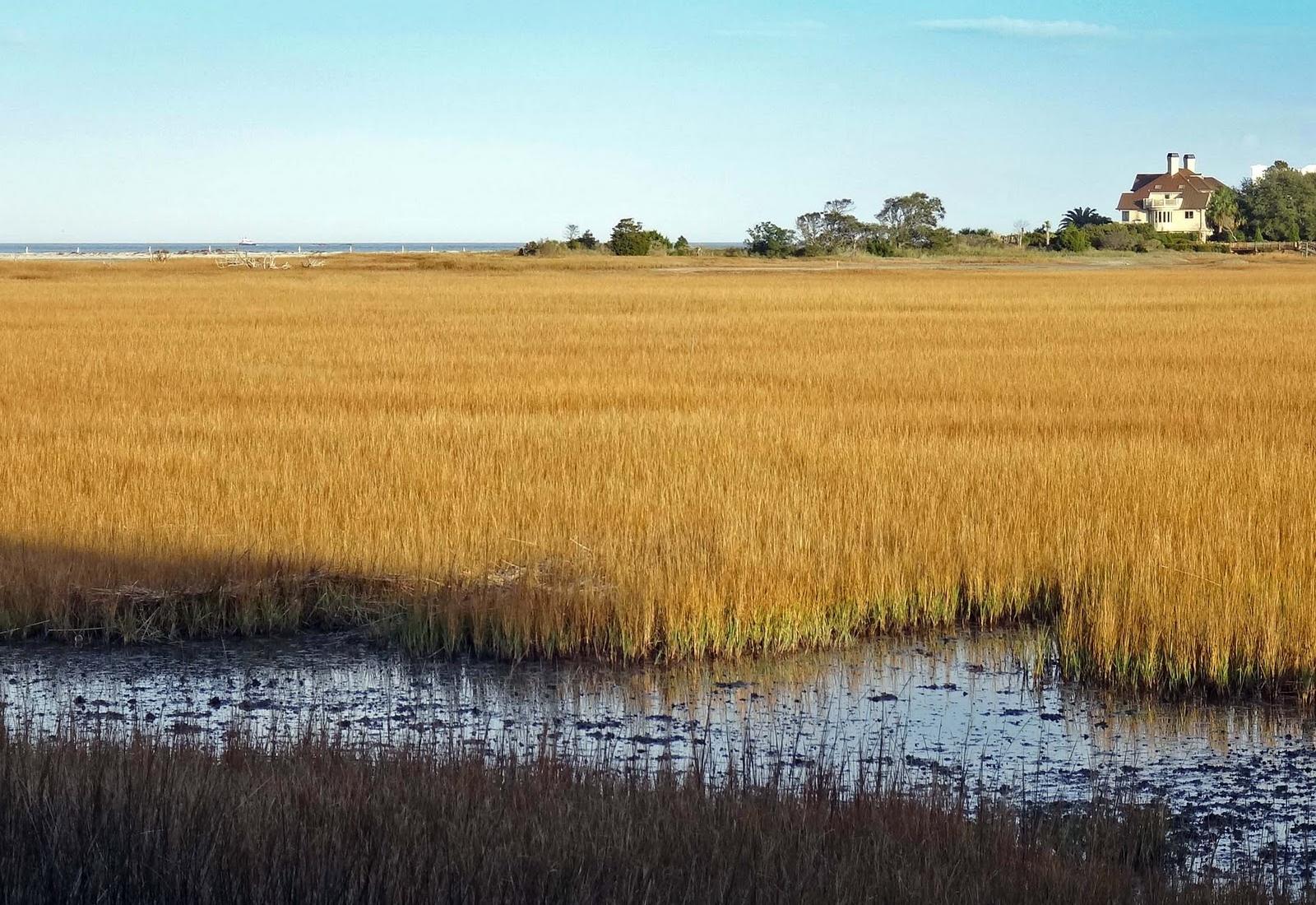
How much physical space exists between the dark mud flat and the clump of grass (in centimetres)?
63

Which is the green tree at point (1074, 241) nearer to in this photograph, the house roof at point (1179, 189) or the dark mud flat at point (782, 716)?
the house roof at point (1179, 189)

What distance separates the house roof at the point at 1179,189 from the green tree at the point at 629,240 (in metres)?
64.4

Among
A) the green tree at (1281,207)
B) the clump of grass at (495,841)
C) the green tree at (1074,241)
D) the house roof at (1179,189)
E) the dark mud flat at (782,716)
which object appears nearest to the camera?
the clump of grass at (495,841)

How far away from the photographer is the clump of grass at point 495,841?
3.66 metres

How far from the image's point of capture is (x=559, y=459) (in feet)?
41.3

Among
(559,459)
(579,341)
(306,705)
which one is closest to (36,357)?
(579,341)

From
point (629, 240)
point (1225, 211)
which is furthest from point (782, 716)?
point (1225, 211)

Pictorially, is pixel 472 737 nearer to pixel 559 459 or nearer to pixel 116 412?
pixel 559 459

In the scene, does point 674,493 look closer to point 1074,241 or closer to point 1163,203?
point 1074,241

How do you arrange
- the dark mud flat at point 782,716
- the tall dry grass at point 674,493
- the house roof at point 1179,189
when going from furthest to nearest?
the house roof at point 1179,189
the tall dry grass at point 674,493
the dark mud flat at point 782,716

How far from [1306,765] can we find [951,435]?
909 centimetres

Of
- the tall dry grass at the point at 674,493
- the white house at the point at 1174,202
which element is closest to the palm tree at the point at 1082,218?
the white house at the point at 1174,202

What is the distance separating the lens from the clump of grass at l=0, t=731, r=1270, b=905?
3660mm

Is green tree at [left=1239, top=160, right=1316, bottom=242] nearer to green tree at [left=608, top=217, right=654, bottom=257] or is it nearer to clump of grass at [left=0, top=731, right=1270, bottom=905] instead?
green tree at [left=608, top=217, right=654, bottom=257]
